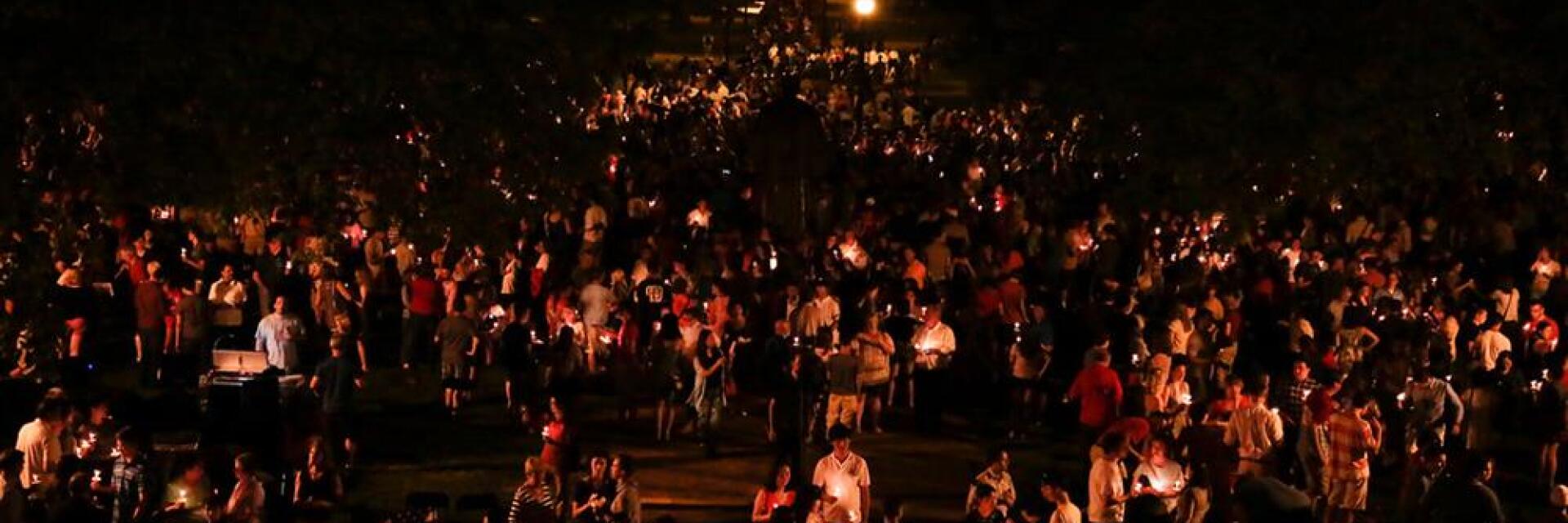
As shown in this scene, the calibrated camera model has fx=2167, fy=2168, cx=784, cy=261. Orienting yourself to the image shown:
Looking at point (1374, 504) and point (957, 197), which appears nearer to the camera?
point (1374, 504)

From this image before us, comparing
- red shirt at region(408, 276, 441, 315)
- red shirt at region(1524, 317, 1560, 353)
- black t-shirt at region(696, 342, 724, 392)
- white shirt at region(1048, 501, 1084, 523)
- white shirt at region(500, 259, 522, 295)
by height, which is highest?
white shirt at region(500, 259, 522, 295)

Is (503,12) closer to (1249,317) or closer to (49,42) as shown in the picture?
(49,42)

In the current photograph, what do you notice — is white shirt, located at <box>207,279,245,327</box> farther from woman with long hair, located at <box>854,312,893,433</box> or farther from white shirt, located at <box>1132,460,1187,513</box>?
white shirt, located at <box>1132,460,1187,513</box>

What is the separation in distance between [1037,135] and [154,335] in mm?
8798

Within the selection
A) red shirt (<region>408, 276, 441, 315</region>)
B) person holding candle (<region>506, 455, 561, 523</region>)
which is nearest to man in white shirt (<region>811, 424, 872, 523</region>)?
person holding candle (<region>506, 455, 561, 523</region>)

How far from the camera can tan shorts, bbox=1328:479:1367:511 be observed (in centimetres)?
1573

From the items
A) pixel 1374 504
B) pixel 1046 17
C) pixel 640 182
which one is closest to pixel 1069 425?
pixel 1374 504

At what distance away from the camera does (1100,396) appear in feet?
57.9

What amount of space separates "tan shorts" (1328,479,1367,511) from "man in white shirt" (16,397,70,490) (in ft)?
29.8

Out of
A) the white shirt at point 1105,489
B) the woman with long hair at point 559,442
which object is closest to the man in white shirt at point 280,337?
the woman with long hair at point 559,442

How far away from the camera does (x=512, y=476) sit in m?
18.0

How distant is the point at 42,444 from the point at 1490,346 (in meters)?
12.6

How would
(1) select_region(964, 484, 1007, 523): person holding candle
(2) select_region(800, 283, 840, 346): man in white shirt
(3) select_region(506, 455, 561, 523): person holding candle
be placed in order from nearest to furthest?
(3) select_region(506, 455, 561, 523): person holding candle
(1) select_region(964, 484, 1007, 523): person holding candle
(2) select_region(800, 283, 840, 346): man in white shirt

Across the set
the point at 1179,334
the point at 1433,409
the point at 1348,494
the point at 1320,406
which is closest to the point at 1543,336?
the point at 1179,334
